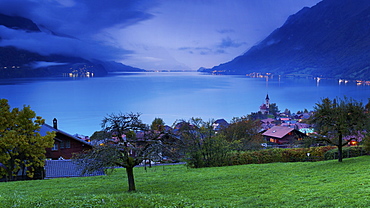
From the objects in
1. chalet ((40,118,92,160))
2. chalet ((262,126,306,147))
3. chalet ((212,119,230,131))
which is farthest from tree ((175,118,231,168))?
chalet ((262,126,306,147))

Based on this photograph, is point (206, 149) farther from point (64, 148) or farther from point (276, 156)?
point (64, 148)

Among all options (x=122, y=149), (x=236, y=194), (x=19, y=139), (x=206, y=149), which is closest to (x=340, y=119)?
(x=236, y=194)

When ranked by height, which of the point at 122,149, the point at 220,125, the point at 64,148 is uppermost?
the point at 122,149

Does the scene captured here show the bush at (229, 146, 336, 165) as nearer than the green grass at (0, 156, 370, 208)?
No

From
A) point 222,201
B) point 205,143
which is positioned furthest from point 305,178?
point 205,143

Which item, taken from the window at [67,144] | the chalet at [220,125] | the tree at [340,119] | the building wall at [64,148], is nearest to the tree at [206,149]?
the tree at [340,119]

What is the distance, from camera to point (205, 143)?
2756cm

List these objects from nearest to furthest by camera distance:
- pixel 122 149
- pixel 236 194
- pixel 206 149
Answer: pixel 236 194 < pixel 122 149 < pixel 206 149

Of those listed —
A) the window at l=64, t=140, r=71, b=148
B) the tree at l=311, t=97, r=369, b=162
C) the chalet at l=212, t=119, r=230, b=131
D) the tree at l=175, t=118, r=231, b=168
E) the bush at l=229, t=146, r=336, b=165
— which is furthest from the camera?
the chalet at l=212, t=119, r=230, b=131

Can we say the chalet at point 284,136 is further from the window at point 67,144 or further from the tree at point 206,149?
the window at point 67,144

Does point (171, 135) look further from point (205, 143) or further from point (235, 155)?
point (235, 155)

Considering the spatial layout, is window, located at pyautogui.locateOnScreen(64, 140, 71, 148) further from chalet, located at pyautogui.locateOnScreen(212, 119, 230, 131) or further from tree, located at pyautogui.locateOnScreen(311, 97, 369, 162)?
tree, located at pyautogui.locateOnScreen(311, 97, 369, 162)

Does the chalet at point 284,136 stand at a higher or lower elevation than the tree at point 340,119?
lower

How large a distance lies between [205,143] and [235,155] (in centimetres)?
385
